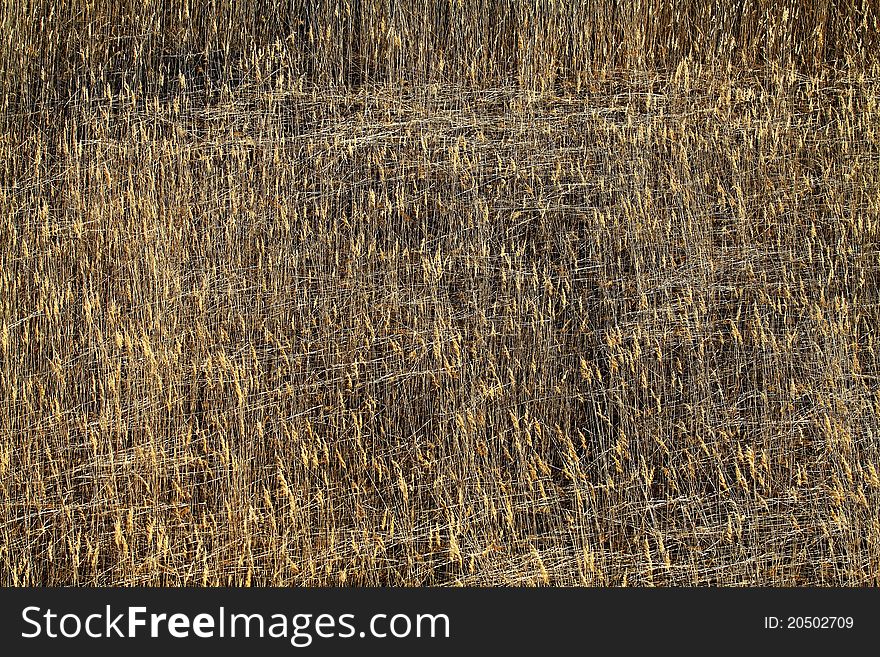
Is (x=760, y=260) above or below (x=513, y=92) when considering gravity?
below

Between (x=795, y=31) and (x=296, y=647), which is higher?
(x=795, y=31)

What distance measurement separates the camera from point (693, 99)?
732mm

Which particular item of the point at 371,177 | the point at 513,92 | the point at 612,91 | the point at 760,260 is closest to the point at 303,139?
the point at 371,177

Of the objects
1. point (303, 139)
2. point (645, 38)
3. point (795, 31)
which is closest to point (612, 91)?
point (645, 38)

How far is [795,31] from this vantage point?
29.2 inches

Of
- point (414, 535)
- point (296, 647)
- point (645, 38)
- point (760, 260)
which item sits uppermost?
point (645, 38)

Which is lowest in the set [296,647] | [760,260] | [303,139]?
[296,647]

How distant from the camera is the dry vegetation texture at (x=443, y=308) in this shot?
70 cm

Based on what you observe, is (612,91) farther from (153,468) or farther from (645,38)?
(153,468)

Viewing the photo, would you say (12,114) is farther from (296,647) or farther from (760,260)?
(760,260)

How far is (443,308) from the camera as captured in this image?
2.34 ft

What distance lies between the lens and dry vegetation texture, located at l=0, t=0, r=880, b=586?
2.28 feet

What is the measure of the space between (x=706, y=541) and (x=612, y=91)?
0.48 meters

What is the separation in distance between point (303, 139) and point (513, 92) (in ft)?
0.76
